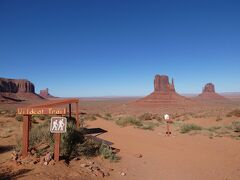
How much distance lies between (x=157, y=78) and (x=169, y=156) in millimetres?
88751

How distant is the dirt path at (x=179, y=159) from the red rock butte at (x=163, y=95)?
7110 cm

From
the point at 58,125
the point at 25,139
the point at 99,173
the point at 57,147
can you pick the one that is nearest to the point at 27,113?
the point at 25,139

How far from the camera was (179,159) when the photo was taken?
1001cm

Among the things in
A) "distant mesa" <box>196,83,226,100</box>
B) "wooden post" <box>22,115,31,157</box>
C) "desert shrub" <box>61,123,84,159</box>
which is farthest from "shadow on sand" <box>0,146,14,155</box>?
"distant mesa" <box>196,83,226,100</box>

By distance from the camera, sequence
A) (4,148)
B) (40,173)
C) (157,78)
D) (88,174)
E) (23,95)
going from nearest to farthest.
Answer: (40,173), (88,174), (4,148), (157,78), (23,95)

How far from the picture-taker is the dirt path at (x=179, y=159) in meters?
8.11

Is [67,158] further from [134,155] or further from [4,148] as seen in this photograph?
[4,148]

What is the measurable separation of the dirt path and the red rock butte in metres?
71.1

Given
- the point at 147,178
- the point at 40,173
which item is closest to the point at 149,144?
the point at 147,178

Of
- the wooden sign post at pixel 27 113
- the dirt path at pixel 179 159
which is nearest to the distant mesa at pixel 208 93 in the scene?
the dirt path at pixel 179 159

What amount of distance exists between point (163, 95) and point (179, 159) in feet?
277

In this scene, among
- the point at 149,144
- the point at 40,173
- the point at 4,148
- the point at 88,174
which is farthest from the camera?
the point at 149,144

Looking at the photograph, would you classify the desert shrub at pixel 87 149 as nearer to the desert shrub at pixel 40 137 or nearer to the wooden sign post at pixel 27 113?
the desert shrub at pixel 40 137

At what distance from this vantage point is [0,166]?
7.71m
